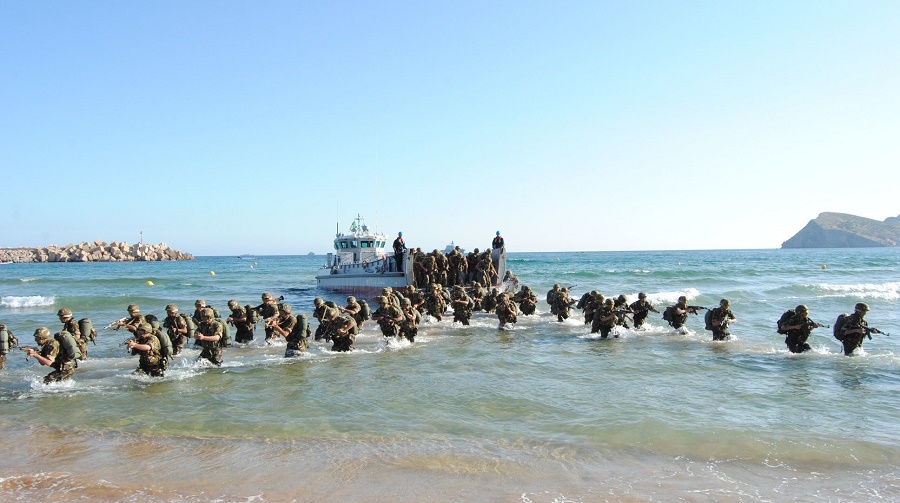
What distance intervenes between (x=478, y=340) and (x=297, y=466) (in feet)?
29.9

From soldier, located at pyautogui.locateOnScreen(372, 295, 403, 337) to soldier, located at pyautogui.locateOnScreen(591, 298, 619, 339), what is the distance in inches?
202

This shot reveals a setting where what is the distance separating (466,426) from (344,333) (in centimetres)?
612

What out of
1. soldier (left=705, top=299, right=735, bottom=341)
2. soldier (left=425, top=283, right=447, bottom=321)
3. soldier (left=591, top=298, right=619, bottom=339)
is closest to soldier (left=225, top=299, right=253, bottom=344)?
soldier (left=425, top=283, right=447, bottom=321)

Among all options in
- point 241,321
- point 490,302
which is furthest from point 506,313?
point 241,321

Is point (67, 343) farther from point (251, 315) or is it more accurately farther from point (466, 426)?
point (466, 426)

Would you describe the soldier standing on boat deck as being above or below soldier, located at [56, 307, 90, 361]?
above

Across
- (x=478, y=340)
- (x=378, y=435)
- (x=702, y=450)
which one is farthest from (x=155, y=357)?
(x=702, y=450)

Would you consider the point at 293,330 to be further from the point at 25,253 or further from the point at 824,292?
the point at 25,253

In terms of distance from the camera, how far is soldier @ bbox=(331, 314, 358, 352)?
13.1 m

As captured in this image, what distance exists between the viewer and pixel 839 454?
21.0 feet

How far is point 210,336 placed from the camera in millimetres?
11203

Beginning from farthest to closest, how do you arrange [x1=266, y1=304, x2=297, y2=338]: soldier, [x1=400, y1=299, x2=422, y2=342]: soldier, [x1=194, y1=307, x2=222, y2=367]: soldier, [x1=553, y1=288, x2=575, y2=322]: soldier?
[x1=553, y1=288, x2=575, y2=322]: soldier
[x1=400, y1=299, x2=422, y2=342]: soldier
[x1=266, y1=304, x2=297, y2=338]: soldier
[x1=194, y1=307, x2=222, y2=367]: soldier

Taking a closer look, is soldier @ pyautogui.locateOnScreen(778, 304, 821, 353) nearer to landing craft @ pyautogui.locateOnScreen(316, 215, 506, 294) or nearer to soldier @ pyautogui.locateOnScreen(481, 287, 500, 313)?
soldier @ pyautogui.locateOnScreen(481, 287, 500, 313)

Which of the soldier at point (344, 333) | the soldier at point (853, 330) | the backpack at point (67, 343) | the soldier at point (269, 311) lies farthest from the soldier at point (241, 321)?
the soldier at point (853, 330)
